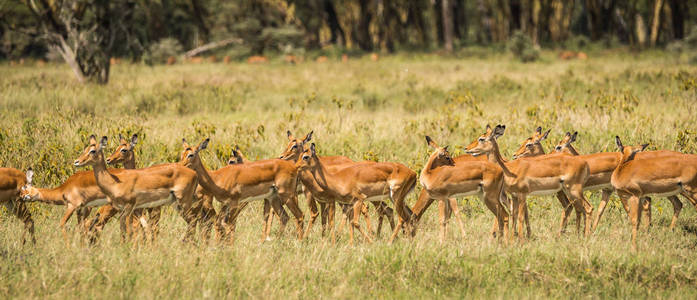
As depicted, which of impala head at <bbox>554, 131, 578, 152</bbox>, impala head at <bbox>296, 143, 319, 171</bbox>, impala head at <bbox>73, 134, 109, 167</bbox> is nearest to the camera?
impala head at <bbox>73, 134, 109, 167</bbox>

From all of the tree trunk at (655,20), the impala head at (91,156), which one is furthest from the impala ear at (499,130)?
the tree trunk at (655,20)

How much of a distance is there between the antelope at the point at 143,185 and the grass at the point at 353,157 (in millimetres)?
441

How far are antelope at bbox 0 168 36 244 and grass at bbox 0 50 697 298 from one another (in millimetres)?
257

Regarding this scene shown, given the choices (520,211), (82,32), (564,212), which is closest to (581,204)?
(564,212)

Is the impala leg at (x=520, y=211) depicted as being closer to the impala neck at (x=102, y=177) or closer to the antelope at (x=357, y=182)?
the antelope at (x=357, y=182)

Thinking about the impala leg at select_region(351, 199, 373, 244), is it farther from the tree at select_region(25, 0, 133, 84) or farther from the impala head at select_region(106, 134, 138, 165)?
the tree at select_region(25, 0, 133, 84)

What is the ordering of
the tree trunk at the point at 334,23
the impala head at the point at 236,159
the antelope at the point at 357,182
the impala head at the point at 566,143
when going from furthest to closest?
the tree trunk at the point at 334,23
the impala head at the point at 566,143
the impala head at the point at 236,159
the antelope at the point at 357,182

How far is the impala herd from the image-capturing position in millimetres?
7520

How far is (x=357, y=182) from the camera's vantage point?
801 centimetres

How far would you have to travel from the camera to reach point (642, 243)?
25.3ft

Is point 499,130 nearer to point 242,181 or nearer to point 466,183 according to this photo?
point 466,183

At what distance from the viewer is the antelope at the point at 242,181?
308 inches

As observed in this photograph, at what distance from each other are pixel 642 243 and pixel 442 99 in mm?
11745

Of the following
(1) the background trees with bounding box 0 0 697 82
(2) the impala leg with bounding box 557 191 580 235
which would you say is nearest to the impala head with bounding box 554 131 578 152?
(2) the impala leg with bounding box 557 191 580 235
